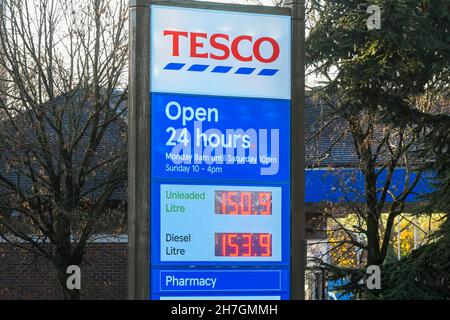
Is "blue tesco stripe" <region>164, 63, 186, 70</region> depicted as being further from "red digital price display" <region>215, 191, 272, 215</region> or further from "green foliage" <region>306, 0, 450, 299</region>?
"green foliage" <region>306, 0, 450, 299</region>

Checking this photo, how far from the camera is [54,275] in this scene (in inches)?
995

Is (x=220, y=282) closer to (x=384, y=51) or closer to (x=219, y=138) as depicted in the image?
(x=219, y=138)

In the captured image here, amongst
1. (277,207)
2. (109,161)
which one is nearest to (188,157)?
(277,207)

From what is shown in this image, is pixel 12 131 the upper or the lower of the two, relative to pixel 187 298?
upper

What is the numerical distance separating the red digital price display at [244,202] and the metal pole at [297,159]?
9.8 inches

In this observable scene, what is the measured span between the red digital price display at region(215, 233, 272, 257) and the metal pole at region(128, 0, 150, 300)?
0.64 m

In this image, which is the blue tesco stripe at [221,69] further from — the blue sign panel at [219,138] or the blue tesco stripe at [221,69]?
the blue sign panel at [219,138]

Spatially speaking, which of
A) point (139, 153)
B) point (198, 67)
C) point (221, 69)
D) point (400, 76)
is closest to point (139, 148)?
point (139, 153)

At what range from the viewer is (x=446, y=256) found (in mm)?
13336

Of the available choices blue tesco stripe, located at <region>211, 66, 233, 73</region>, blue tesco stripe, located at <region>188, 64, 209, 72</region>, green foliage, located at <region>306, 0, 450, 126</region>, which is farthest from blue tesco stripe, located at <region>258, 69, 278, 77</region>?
green foliage, located at <region>306, 0, 450, 126</region>

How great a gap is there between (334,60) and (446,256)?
130 inches

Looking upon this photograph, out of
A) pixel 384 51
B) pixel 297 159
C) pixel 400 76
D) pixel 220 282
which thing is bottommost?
pixel 220 282

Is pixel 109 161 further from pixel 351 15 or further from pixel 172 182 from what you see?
pixel 172 182

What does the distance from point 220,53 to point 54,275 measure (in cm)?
1835
